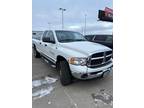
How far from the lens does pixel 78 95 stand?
3.57 meters

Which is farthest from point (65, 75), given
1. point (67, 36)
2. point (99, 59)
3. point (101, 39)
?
point (101, 39)

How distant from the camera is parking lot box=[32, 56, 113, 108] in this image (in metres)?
3.14

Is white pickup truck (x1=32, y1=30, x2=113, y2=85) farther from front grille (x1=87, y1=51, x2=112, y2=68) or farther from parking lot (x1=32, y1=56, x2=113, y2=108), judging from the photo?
parking lot (x1=32, y1=56, x2=113, y2=108)

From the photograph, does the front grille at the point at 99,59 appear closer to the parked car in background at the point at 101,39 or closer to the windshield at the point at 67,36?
the windshield at the point at 67,36

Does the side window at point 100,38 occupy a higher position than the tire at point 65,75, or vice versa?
the side window at point 100,38

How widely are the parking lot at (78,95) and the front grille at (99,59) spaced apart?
1.96 ft

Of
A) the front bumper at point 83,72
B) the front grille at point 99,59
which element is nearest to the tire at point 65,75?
the front bumper at point 83,72

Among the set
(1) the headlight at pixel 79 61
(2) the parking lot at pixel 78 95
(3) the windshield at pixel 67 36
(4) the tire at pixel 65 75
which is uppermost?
(3) the windshield at pixel 67 36

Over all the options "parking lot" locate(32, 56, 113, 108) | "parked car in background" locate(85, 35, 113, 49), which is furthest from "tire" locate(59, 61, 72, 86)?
"parked car in background" locate(85, 35, 113, 49)

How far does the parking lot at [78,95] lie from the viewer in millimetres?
3136

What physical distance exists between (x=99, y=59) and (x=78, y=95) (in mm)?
1044
